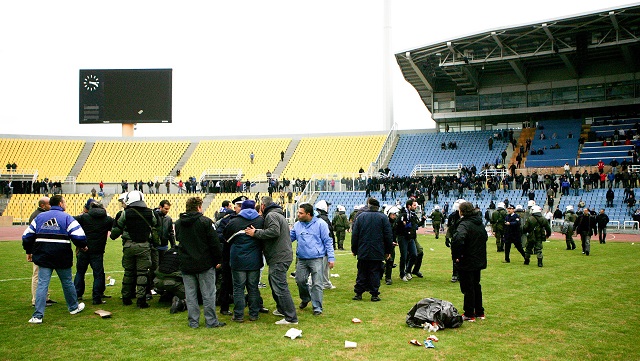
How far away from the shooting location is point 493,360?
667cm

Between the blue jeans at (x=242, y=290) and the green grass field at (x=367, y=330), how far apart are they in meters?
0.19

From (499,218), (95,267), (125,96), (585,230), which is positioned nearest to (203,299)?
(95,267)

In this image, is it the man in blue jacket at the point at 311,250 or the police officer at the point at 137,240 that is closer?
the man in blue jacket at the point at 311,250

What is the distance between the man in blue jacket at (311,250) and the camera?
9.21 metres

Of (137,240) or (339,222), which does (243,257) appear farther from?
(339,222)

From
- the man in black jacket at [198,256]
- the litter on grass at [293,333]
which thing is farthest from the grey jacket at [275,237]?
the litter on grass at [293,333]

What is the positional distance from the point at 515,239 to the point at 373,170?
31713mm

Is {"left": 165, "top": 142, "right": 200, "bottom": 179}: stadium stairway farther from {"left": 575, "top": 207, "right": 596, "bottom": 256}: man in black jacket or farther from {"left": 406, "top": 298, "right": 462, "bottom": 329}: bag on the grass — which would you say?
{"left": 406, "top": 298, "right": 462, "bottom": 329}: bag on the grass

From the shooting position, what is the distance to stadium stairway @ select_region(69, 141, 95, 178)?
51.0m

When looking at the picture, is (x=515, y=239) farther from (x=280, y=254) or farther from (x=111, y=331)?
(x=111, y=331)

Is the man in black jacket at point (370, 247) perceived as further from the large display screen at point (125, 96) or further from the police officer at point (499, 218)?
the large display screen at point (125, 96)

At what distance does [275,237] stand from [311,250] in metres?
0.92

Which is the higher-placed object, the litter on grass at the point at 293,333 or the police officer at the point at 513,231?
the police officer at the point at 513,231

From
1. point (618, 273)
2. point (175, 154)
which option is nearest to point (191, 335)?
point (618, 273)
